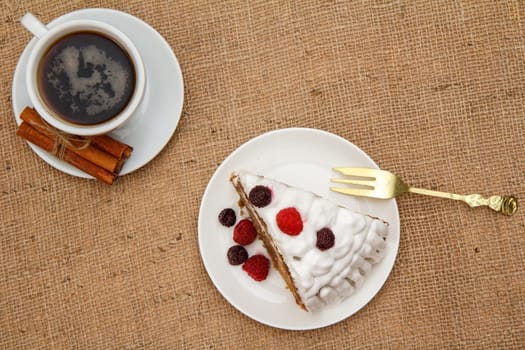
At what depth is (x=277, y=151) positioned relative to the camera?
1.77 meters

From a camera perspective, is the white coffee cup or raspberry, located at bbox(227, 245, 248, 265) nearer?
the white coffee cup

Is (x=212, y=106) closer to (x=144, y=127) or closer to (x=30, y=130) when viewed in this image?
(x=144, y=127)

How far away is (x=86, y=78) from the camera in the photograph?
1.53 meters

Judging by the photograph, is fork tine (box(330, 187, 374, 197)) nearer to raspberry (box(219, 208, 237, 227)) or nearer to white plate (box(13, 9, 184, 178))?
raspberry (box(219, 208, 237, 227))

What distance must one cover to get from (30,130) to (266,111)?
0.68 m

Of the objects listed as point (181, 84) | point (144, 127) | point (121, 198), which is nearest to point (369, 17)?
point (181, 84)

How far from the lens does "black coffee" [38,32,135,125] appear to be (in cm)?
153

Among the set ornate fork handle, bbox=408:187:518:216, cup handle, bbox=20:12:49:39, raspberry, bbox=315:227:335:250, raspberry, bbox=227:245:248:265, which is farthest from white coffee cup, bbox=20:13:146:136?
ornate fork handle, bbox=408:187:518:216

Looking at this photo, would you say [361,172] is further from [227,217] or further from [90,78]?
[90,78]

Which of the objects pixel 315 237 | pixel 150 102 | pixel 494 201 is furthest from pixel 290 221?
pixel 494 201

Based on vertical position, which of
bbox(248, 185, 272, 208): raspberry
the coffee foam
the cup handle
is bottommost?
bbox(248, 185, 272, 208): raspberry

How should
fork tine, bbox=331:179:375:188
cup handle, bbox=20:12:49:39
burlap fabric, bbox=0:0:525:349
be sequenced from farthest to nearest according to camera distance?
burlap fabric, bbox=0:0:525:349, fork tine, bbox=331:179:375:188, cup handle, bbox=20:12:49:39

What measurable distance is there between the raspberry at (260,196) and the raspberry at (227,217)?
0.13m

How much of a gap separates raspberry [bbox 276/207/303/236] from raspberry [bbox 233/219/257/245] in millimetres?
139
